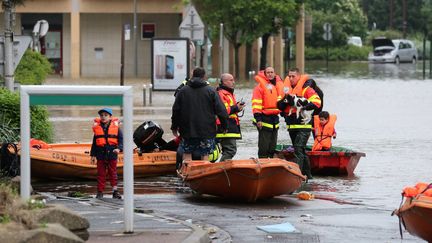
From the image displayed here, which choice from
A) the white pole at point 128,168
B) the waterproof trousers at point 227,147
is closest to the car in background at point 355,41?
the waterproof trousers at point 227,147

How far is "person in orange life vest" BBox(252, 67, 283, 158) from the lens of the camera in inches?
731

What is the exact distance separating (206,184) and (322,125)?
15.1 ft

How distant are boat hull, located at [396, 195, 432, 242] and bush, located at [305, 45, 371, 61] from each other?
84502mm

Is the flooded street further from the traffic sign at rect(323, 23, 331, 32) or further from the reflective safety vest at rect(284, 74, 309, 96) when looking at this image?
the traffic sign at rect(323, 23, 331, 32)

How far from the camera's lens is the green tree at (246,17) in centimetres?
5666

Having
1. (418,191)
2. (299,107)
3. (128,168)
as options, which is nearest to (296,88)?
(299,107)

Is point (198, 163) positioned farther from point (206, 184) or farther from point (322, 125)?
point (322, 125)

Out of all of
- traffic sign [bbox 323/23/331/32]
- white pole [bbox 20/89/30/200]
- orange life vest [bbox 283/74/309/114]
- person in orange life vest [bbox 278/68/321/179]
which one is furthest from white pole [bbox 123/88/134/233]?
traffic sign [bbox 323/23/331/32]

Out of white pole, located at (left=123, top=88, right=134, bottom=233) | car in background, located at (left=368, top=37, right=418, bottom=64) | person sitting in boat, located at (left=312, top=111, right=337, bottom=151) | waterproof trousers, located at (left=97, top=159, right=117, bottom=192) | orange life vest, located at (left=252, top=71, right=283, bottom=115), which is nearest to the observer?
white pole, located at (left=123, top=88, right=134, bottom=233)

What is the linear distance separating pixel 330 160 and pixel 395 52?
72.2 meters

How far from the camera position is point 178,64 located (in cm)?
4150

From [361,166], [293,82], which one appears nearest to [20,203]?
[293,82]

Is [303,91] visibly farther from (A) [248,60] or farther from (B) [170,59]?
(A) [248,60]

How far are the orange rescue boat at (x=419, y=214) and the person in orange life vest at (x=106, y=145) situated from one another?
4938 millimetres
